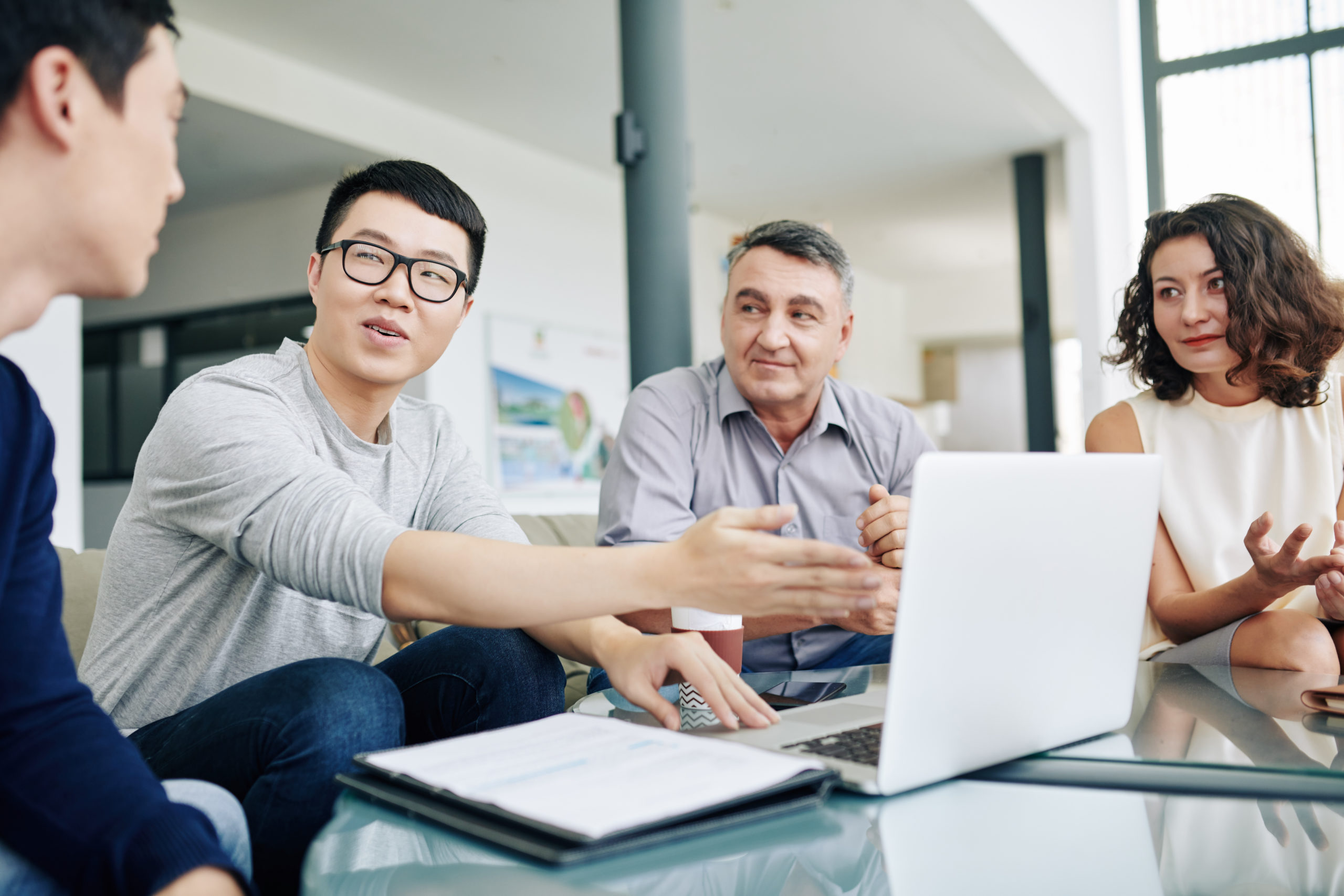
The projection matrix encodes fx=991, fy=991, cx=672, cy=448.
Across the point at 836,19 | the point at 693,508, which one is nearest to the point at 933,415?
the point at 836,19

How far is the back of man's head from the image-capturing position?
73.7 inches

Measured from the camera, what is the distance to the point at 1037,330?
6.39 m

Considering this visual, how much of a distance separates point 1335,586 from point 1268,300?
634 mm

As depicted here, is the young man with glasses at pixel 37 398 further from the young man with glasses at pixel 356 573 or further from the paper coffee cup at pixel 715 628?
the paper coffee cup at pixel 715 628

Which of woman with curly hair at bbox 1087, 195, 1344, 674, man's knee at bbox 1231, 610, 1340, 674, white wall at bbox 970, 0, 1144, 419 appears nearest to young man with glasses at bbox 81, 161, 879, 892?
man's knee at bbox 1231, 610, 1340, 674

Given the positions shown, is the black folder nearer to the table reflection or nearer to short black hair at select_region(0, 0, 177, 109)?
the table reflection

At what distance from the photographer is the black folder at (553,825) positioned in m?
0.57

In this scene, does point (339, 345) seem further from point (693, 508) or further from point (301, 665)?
point (693, 508)

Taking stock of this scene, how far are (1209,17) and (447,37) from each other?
4093mm

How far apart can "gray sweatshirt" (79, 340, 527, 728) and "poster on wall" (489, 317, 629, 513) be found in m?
4.20

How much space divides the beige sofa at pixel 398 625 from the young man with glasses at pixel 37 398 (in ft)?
0.52

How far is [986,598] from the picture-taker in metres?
0.71

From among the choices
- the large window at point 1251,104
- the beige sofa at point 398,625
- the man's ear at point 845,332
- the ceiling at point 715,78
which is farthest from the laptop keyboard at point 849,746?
the large window at point 1251,104

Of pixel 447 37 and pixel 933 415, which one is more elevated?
pixel 447 37
